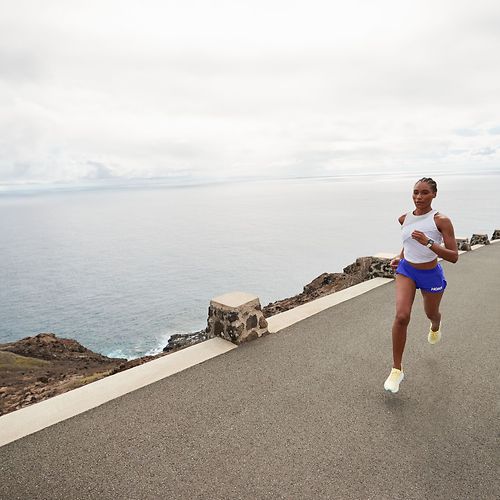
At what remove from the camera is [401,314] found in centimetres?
355

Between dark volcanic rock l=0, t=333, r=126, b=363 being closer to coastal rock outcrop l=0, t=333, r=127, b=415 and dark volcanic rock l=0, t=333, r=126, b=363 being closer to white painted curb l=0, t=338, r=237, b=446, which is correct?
coastal rock outcrop l=0, t=333, r=127, b=415

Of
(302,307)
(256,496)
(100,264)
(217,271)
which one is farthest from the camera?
(100,264)

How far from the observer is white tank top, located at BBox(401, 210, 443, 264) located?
3547 millimetres

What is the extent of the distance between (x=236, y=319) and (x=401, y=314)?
2.33 metres

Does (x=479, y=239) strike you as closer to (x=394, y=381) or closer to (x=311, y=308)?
(x=311, y=308)

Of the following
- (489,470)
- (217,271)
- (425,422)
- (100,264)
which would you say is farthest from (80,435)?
(100,264)

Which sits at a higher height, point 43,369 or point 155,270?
point 43,369

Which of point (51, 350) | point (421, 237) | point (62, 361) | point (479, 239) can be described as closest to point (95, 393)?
point (421, 237)

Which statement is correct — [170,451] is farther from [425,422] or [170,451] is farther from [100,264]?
[100,264]

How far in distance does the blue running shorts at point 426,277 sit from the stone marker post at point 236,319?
217 cm

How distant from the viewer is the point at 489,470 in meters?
2.70

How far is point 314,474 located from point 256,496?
0.51 metres

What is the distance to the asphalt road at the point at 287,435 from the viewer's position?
2.59 m

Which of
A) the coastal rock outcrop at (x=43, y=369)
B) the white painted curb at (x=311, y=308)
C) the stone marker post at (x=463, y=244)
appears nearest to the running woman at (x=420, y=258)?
the white painted curb at (x=311, y=308)
